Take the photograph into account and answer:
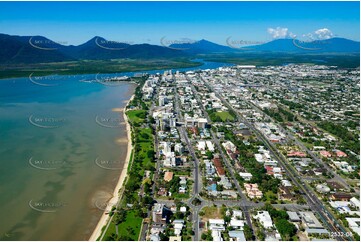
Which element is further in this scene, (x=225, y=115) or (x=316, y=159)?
(x=225, y=115)

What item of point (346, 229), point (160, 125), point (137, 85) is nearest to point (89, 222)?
point (346, 229)

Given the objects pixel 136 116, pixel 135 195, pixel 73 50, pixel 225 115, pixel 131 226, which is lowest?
pixel 131 226

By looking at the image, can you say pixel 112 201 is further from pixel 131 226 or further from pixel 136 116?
pixel 136 116

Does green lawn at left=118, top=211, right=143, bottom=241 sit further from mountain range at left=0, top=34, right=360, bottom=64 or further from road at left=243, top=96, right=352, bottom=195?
mountain range at left=0, top=34, right=360, bottom=64

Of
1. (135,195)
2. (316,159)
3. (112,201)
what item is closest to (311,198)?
(316,159)

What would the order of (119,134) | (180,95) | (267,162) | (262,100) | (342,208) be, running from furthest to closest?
(180,95) → (262,100) → (119,134) → (267,162) → (342,208)

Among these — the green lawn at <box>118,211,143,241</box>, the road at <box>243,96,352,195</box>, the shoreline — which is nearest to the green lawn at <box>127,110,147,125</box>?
the shoreline

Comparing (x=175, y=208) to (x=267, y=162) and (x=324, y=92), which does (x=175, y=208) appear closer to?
(x=267, y=162)

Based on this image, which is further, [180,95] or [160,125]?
Answer: [180,95]
